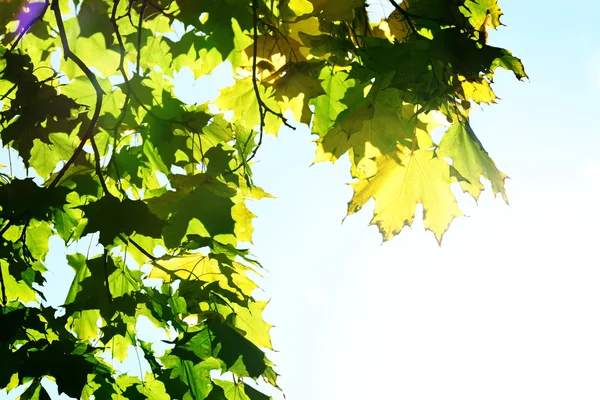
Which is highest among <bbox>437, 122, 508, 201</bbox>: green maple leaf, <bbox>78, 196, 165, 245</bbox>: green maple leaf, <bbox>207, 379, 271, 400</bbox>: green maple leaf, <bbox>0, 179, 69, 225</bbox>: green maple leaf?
<bbox>0, 179, 69, 225</bbox>: green maple leaf

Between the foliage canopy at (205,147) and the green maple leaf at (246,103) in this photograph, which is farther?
the green maple leaf at (246,103)

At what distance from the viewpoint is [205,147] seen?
248 centimetres

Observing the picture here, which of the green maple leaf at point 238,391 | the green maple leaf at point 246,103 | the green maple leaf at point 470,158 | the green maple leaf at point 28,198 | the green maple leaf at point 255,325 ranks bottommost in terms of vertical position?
the green maple leaf at point 238,391

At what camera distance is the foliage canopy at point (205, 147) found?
5.83 feet

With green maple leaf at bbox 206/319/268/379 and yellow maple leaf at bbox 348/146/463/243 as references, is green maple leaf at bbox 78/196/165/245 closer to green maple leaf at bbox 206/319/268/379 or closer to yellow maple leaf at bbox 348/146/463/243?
green maple leaf at bbox 206/319/268/379

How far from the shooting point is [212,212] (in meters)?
1.96

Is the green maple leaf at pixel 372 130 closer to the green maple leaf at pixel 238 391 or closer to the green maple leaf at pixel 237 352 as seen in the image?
the green maple leaf at pixel 237 352

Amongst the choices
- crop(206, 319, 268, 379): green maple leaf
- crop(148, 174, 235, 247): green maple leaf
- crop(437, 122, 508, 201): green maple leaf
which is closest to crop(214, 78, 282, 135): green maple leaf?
crop(148, 174, 235, 247): green maple leaf

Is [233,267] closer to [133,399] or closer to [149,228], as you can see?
[149,228]

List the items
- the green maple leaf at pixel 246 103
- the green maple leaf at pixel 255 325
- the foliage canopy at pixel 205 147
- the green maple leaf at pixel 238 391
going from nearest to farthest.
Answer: the foliage canopy at pixel 205 147, the green maple leaf at pixel 238 391, the green maple leaf at pixel 255 325, the green maple leaf at pixel 246 103

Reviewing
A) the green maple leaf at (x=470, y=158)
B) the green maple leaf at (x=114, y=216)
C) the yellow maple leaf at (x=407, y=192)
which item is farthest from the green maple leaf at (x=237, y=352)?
the green maple leaf at (x=470, y=158)

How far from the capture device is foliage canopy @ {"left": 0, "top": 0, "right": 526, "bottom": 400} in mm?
1777

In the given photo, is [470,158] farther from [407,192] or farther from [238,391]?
[238,391]

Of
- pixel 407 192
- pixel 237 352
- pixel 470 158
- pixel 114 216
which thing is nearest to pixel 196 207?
pixel 114 216
